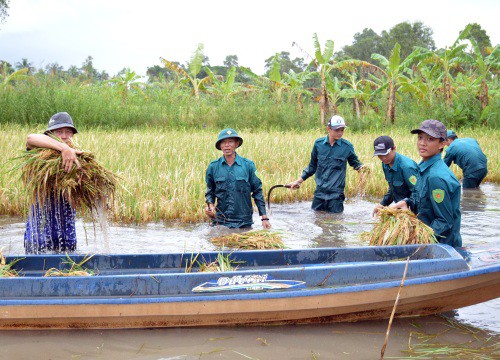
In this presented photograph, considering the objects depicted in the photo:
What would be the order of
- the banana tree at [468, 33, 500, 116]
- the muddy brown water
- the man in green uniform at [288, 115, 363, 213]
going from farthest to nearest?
the banana tree at [468, 33, 500, 116]
the man in green uniform at [288, 115, 363, 213]
the muddy brown water

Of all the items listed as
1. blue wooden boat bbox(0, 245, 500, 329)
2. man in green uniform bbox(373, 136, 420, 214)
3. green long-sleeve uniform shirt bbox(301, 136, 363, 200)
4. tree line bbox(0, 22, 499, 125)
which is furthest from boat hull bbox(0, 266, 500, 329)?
tree line bbox(0, 22, 499, 125)

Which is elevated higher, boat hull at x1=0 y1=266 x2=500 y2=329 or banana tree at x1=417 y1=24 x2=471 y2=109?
banana tree at x1=417 y1=24 x2=471 y2=109

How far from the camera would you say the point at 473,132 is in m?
18.4

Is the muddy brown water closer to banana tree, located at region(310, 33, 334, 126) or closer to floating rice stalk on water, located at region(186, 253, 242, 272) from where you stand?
floating rice stalk on water, located at region(186, 253, 242, 272)

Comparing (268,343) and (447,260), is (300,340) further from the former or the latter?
(447,260)

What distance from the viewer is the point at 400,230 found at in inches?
224

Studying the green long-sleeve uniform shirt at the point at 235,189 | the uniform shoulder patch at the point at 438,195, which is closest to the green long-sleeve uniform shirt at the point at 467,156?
the green long-sleeve uniform shirt at the point at 235,189

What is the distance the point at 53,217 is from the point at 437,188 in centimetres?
360

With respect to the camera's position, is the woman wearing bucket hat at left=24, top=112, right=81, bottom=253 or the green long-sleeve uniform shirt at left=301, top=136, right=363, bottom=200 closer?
the woman wearing bucket hat at left=24, top=112, right=81, bottom=253

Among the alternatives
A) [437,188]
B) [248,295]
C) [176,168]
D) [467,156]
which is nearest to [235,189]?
[248,295]

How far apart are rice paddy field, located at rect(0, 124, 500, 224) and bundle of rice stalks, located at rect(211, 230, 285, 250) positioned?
1340 mm

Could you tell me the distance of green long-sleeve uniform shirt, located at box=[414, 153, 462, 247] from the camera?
4.79 metres

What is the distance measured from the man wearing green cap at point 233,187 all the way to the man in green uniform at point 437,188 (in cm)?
231

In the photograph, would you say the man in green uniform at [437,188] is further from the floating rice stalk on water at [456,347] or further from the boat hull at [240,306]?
the floating rice stalk on water at [456,347]
